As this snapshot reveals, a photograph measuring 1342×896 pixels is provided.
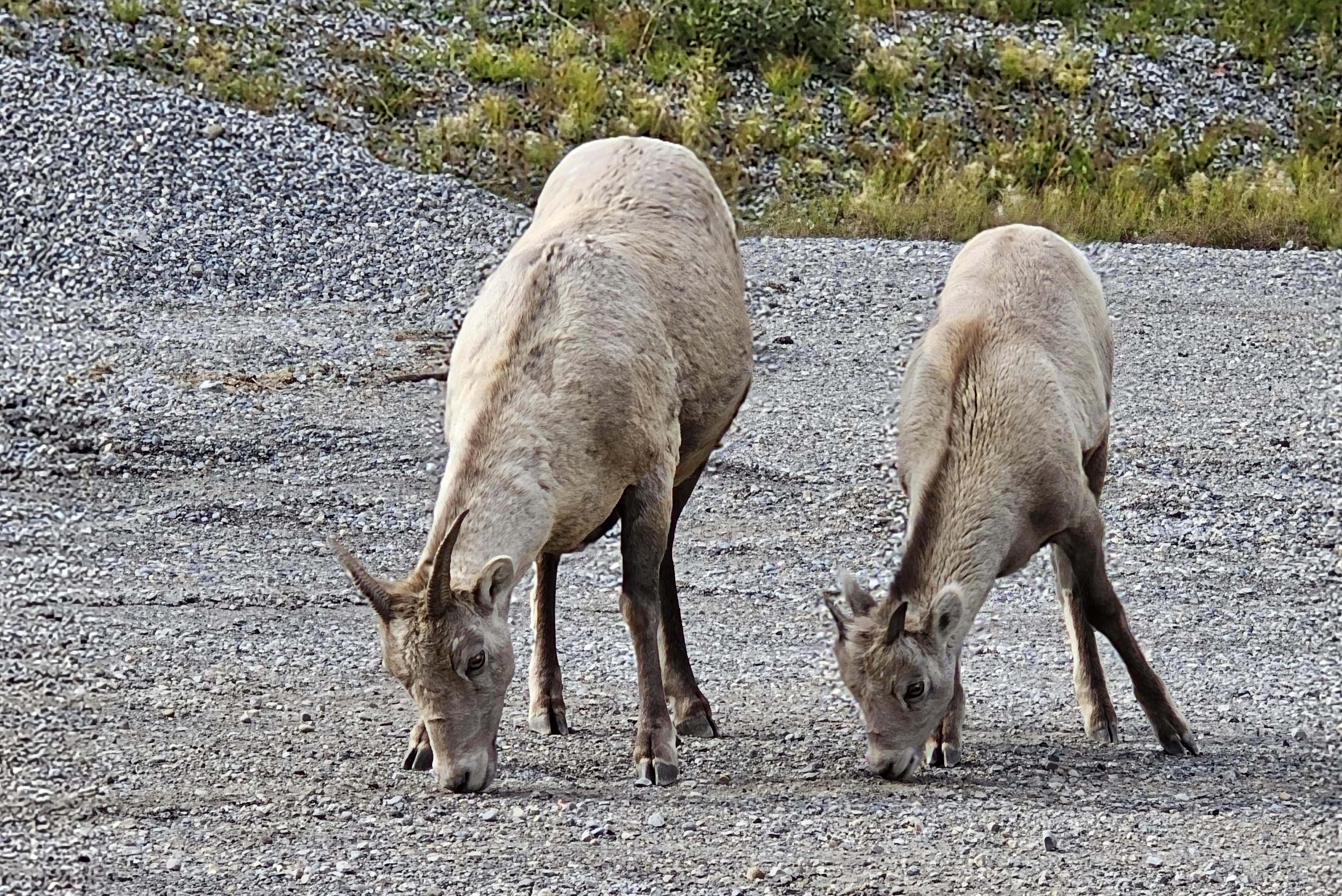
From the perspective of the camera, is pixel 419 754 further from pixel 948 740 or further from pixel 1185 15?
pixel 1185 15

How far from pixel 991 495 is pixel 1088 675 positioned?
4.26 feet

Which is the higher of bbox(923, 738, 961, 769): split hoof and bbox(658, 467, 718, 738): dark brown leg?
bbox(923, 738, 961, 769): split hoof

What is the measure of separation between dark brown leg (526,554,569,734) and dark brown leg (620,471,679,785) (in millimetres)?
608

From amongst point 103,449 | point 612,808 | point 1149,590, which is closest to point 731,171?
point 103,449

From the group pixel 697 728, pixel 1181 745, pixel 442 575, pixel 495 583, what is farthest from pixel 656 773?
pixel 1181 745

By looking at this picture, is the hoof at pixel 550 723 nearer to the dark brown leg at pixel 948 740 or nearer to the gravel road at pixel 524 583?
the gravel road at pixel 524 583

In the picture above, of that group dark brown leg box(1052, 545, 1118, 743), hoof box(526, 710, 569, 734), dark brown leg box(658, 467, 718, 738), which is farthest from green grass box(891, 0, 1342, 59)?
hoof box(526, 710, 569, 734)

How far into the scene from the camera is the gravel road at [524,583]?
240 inches

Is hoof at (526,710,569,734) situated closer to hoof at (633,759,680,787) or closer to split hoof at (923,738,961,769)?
hoof at (633,759,680,787)

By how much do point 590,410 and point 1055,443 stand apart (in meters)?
2.12

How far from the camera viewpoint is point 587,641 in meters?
9.14

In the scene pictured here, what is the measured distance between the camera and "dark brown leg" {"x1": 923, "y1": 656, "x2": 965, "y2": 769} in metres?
7.29

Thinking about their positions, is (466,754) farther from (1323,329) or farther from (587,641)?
(1323,329)

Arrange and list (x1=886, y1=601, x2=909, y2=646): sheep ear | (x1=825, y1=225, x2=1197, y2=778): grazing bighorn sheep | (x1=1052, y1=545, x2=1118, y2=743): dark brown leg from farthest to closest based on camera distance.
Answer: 1. (x1=1052, y1=545, x2=1118, y2=743): dark brown leg
2. (x1=825, y1=225, x2=1197, y2=778): grazing bighorn sheep
3. (x1=886, y1=601, x2=909, y2=646): sheep ear
